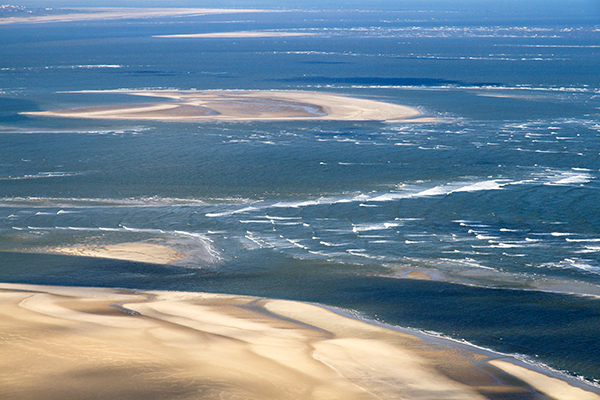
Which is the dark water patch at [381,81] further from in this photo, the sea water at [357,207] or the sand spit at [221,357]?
the sand spit at [221,357]

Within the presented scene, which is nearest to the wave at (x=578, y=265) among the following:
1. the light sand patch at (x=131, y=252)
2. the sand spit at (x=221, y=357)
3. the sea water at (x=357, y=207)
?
the sea water at (x=357, y=207)

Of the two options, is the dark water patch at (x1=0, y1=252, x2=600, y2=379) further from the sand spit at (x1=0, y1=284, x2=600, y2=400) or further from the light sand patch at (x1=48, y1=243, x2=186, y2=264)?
the sand spit at (x1=0, y1=284, x2=600, y2=400)

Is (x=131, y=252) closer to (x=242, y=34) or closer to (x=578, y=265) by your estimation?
(x=578, y=265)

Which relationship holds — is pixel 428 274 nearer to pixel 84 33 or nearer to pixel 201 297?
pixel 201 297

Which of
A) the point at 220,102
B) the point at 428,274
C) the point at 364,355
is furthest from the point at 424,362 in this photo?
the point at 220,102

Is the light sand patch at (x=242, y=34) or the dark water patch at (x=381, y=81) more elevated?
the light sand patch at (x=242, y=34)

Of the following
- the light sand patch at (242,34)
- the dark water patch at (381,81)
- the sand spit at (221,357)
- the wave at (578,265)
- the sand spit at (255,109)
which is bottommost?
the sand spit at (221,357)

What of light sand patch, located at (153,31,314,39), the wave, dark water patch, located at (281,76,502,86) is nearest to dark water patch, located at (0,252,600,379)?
the wave
